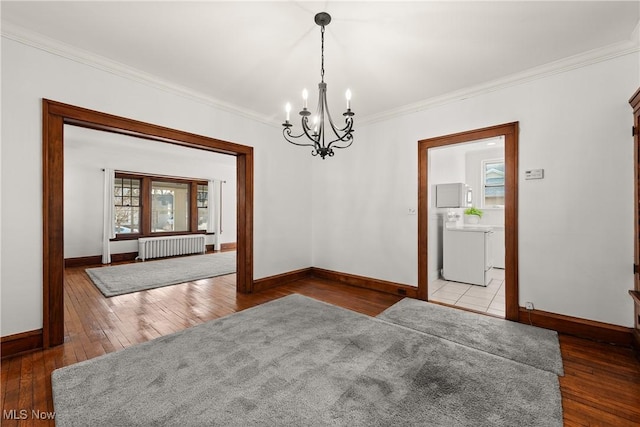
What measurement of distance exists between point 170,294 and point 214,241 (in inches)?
188

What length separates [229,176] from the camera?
29.7ft

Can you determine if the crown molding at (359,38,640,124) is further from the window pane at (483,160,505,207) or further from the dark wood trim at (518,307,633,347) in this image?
the window pane at (483,160,505,207)

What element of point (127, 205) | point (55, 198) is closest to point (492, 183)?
point (55, 198)

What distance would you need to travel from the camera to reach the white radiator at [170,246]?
6.96 meters

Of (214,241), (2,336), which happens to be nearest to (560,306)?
(2,336)

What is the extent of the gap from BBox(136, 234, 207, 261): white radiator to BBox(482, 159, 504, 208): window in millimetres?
7773

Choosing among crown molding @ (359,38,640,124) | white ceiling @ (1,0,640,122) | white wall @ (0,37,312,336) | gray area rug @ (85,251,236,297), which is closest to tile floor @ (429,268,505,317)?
crown molding @ (359,38,640,124)

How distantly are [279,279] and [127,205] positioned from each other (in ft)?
17.6

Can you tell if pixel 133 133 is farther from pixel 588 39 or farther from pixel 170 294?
pixel 588 39

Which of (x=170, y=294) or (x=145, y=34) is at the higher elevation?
(x=145, y=34)

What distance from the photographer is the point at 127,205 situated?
721 centimetres

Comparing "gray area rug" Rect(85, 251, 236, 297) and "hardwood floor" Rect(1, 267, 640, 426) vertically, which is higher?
"gray area rug" Rect(85, 251, 236, 297)

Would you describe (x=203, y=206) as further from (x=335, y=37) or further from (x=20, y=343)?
(x=335, y=37)

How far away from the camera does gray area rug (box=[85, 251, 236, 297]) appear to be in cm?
440
